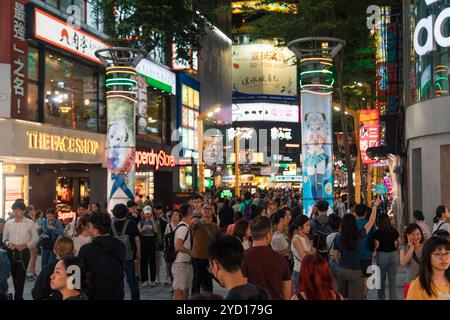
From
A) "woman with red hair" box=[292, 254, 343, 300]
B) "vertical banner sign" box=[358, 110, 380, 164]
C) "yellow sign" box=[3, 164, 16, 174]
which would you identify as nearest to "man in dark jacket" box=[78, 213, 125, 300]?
"woman with red hair" box=[292, 254, 343, 300]

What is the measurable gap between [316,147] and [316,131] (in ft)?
1.46

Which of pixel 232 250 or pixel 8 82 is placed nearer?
pixel 232 250

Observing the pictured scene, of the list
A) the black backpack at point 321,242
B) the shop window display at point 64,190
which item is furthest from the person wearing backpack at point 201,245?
the shop window display at point 64,190

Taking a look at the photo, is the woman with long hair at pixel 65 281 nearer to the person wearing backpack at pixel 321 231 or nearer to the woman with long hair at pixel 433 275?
the woman with long hair at pixel 433 275

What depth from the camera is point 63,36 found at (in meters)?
22.7

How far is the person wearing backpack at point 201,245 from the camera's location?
10180 mm

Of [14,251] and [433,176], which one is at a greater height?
[433,176]

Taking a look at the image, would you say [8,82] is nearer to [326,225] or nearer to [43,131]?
[43,131]

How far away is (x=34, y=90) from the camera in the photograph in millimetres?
21812

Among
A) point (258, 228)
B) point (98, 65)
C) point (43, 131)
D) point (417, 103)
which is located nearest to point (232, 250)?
point (258, 228)

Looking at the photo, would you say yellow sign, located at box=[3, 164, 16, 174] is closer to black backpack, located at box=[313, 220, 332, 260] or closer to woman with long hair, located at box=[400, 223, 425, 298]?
black backpack, located at box=[313, 220, 332, 260]

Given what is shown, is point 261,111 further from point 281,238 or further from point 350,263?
point 350,263

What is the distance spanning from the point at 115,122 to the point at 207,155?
3536cm

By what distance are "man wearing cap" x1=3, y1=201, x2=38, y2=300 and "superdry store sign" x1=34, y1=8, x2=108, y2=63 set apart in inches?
418
